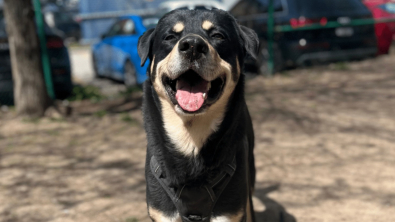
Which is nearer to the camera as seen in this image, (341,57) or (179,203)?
(179,203)

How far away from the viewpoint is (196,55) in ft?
7.79

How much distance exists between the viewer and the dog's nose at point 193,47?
233 cm

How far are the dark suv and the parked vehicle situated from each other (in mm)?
4026

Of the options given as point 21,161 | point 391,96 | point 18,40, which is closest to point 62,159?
point 21,161

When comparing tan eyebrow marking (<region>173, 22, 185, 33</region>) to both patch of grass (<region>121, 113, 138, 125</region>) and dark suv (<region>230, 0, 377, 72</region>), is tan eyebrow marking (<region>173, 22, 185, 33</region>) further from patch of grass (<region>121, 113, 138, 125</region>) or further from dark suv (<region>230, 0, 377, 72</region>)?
dark suv (<region>230, 0, 377, 72</region>)

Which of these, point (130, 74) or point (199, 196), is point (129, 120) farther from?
point (199, 196)

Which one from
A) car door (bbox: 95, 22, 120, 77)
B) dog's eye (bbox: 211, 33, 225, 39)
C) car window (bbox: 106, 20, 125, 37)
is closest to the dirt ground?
dog's eye (bbox: 211, 33, 225, 39)

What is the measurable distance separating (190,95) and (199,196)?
0.60 metres

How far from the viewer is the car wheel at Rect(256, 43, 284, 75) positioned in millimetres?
9078

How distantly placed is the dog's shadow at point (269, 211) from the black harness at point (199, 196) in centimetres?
117

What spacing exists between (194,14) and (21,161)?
10.6ft

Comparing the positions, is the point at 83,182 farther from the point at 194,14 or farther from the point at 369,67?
the point at 369,67

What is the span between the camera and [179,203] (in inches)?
96.5

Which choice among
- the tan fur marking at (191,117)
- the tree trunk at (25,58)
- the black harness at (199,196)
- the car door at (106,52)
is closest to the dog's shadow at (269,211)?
the black harness at (199,196)
